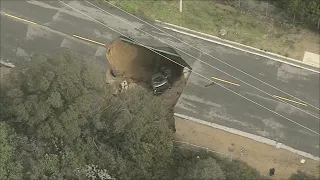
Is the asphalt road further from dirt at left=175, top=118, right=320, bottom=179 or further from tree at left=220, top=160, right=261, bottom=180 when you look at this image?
tree at left=220, top=160, right=261, bottom=180

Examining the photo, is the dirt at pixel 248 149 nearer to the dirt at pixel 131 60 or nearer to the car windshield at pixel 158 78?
the car windshield at pixel 158 78

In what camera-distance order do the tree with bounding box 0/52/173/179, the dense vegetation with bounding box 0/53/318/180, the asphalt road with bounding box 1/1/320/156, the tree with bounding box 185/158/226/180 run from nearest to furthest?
the dense vegetation with bounding box 0/53/318/180
the tree with bounding box 0/52/173/179
the tree with bounding box 185/158/226/180
the asphalt road with bounding box 1/1/320/156

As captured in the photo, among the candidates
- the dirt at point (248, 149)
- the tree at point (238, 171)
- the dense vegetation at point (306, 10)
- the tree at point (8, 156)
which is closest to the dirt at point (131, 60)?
the dirt at point (248, 149)

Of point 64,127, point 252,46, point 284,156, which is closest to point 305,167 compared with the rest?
point 284,156

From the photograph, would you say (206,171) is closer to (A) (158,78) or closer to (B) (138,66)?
(A) (158,78)

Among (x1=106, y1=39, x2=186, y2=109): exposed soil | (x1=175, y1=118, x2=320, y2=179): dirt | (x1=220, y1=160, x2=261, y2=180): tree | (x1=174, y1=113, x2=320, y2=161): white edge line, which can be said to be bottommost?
(x1=220, y1=160, x2=261, y2=180): tree

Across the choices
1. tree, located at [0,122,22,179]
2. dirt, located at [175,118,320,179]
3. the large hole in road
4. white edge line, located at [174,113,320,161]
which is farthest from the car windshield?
tree, located at [0,122,22,179]

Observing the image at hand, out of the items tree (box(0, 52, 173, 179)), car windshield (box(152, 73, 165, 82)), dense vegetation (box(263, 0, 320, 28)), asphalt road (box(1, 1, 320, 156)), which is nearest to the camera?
tree (box(0, 52, 173, 179))
